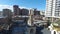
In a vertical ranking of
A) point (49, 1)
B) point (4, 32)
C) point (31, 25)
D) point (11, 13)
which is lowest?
point (4, 32)

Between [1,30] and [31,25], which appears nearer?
[31,25]

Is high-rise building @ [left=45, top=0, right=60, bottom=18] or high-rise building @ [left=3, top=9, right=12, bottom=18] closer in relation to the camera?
high-rise building @ [left=3, top=9, right=12, bottom=18]

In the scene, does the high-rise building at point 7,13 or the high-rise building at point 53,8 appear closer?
the high-rise building at point 7,13

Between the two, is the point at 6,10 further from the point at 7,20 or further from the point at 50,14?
the point at 50,14

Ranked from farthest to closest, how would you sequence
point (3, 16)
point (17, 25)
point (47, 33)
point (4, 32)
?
point (17, 25) → point (3, 16) → point (4, 32) → point (47, 33)

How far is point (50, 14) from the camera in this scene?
4230 millimetres

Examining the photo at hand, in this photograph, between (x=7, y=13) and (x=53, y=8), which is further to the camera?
(x=53, y=8)

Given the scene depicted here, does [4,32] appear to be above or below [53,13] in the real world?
below

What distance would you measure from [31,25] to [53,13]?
86.3 inches

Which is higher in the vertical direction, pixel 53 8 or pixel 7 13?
pixel 53 8

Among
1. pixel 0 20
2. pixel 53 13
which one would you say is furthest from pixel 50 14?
pixel 0 20

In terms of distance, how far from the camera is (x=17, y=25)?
3.50 meters

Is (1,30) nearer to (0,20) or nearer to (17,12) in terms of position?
(0,20)

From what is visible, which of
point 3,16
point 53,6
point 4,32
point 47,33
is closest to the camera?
point 47,33
